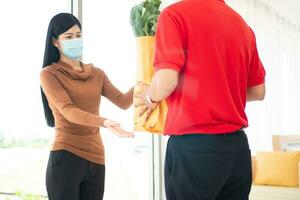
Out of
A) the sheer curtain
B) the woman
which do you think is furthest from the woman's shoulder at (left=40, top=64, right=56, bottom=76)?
the sheer curtain

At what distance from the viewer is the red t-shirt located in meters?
1.23

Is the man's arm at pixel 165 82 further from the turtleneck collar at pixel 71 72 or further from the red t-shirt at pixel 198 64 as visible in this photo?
the turtleneck collar at pixel 71 72

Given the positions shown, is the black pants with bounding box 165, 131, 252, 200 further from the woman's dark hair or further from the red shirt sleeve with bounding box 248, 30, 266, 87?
the woman's dark hair

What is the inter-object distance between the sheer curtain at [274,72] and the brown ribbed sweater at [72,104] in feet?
9.76

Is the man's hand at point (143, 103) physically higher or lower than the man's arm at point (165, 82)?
lower

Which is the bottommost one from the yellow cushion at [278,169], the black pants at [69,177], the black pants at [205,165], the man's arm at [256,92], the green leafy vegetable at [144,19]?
the yellow cushion at [278,169]

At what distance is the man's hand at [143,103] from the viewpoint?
144 cm

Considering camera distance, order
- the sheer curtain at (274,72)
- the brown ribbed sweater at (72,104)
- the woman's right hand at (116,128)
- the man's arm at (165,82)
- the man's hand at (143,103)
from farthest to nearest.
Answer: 1. the sheer curtain at (274,72)
2. the brown ribbed sweater at (72,104)
3. the woman's right hand at (116,128)
4. the man's hand at (143,103)
5. the man's arm at (165,82)

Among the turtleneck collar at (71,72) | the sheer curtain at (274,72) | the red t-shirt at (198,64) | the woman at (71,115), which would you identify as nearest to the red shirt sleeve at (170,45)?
the red t-shirt at (198,64)

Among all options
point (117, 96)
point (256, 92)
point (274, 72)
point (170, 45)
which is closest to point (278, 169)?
point (274, 72)

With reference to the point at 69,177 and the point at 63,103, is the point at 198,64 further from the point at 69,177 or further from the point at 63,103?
the point at 69,177

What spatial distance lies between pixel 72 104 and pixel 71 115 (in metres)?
0.07

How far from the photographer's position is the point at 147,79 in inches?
61.8

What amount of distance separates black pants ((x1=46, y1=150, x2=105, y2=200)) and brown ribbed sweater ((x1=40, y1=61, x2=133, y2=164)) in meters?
0.03
